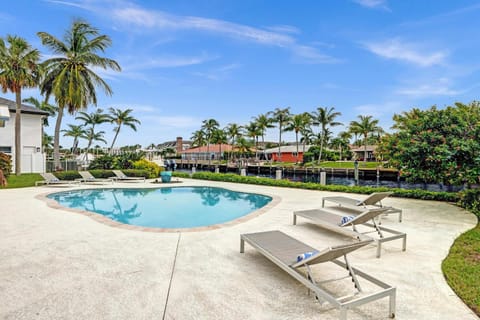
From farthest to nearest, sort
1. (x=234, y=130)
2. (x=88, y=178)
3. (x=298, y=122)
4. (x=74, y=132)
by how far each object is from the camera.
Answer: (x=234, y=130)
(x=298, y=122)
(x=74, y=132)
(x=88, y=178)

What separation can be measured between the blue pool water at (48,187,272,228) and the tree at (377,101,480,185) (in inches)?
215

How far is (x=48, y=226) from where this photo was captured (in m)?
6.47

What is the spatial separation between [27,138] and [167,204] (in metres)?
19.2

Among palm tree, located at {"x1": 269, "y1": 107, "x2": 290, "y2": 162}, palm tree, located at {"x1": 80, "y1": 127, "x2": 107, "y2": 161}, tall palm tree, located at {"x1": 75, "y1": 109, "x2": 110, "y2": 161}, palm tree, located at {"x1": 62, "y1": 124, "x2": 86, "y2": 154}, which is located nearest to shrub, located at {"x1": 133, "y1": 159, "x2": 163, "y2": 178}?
tall palm tree, located at {"x1": 75, "y1": 109, "x2": 110, "y2": 161}

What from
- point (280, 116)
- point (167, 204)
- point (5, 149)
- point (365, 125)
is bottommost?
point (167, 204)

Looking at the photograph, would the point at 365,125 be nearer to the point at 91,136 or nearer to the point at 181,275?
the point at 91,136

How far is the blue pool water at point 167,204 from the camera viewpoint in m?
8.62

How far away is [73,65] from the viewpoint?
19953 mm

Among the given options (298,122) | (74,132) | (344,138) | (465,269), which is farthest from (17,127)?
(344,138)

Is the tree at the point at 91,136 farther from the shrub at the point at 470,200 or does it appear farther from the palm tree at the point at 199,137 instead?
the shrub at the point at 470,200

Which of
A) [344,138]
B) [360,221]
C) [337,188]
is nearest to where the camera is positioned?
[360,221]

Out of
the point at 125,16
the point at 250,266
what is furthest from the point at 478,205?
the point at 125,16

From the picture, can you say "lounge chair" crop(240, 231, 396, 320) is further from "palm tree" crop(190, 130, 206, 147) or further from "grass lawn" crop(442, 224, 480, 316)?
"palm tree" crop(190, 130, 206, 147)

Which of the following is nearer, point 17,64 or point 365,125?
point 17,64
